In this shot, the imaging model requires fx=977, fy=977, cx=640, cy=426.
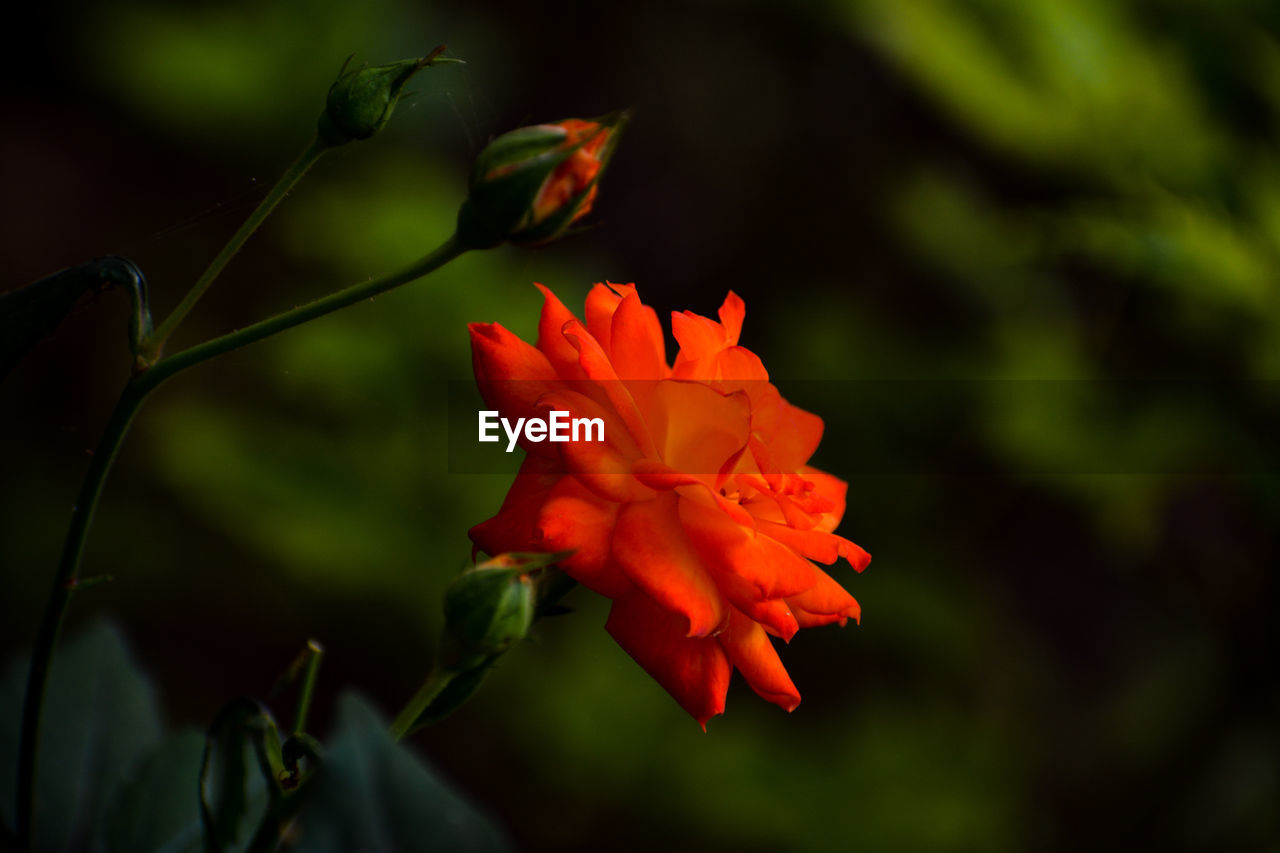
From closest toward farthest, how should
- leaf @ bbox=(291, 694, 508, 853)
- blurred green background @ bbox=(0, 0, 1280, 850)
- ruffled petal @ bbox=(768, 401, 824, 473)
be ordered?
leaf @ bbox=(291, 694, 508, 853), ruffled petal @ bbox=(768, 401, 824, 473), blurred green background @ bbox=(0, 0, 1280, 850)

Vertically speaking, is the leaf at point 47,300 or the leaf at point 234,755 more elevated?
the leaf at point 47,300

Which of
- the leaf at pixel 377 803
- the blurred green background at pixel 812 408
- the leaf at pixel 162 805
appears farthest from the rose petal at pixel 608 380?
the blurred green background at pixel 812 408

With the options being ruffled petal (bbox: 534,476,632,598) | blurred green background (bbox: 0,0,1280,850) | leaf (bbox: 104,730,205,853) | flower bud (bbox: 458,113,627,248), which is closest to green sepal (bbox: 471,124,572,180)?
flower bud (bbox: 458,113,627,248)

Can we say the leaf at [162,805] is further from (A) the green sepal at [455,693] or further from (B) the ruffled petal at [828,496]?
(B) the ruffled petal at [828,496]

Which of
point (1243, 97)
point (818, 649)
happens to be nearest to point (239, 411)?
point (818, 649)

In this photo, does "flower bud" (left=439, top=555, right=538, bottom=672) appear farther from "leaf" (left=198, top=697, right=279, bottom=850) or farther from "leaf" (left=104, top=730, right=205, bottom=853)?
"leaf" (left=104, top=730, right=205, bottom=853)

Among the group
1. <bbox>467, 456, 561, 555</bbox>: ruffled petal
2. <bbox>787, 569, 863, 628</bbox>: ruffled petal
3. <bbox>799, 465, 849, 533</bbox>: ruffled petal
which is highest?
<bbox>467, 456, 561, 555</bbox>: ruffled petal

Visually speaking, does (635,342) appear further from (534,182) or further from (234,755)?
(234,755)
